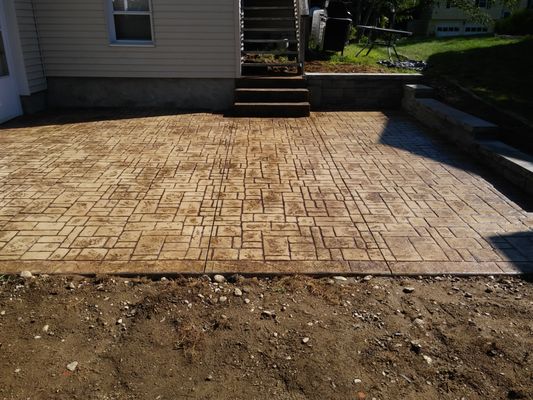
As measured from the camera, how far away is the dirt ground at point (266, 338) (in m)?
2.59

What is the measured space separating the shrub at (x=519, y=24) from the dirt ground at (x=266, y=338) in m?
18.7

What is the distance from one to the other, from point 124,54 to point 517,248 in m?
8.08

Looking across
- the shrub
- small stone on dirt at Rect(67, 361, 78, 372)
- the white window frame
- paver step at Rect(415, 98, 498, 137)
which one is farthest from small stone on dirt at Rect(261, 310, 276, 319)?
the shrub

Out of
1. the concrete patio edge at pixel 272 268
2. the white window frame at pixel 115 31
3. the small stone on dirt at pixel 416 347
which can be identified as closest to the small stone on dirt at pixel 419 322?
the small stone on dirt at pixel 416 347

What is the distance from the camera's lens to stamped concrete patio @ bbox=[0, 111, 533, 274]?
387 centimetres

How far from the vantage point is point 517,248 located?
4.06 meters

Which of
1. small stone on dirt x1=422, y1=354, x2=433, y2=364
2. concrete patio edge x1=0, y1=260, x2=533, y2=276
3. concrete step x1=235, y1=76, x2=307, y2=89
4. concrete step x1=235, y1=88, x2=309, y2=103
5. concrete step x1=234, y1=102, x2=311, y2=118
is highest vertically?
concrete step x1=235, y1=76, x2=307, y2=89

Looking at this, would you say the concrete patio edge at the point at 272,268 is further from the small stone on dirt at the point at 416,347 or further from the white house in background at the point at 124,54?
the white house in background at the point at 124,54

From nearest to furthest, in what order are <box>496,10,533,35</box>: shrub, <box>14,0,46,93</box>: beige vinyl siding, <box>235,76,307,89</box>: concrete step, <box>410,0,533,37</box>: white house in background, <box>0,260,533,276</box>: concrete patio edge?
<box>0,260,533,276</box>: concrete patio edge, <box>14,0,46,93</box>: beige vinyl siding, <box>235,76,307,89</box>: concrete step, <box>496,10,533,35</box>: shrub, <box>410,0,533,37</box>: white house in background

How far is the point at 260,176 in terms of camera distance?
5828 millimetres

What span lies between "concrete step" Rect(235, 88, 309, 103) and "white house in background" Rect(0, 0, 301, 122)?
0.40m

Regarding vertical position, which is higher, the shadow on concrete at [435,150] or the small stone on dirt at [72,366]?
the shadow on concrete at [435,150]

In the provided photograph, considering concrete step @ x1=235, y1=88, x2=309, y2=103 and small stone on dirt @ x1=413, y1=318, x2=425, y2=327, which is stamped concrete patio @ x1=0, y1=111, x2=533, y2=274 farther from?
concrete step @ x1=235, y1=88, x2=309, y2=103

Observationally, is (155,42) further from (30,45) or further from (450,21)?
(450,21)
